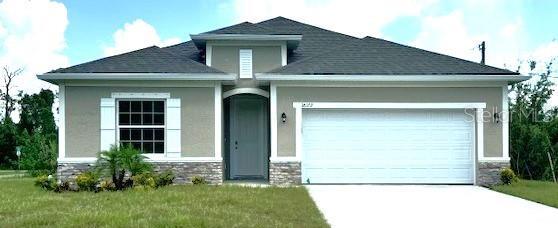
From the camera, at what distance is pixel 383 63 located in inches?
592

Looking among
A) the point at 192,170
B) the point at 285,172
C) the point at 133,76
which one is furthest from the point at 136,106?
the point at 285,172

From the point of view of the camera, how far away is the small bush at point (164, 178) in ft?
42.7

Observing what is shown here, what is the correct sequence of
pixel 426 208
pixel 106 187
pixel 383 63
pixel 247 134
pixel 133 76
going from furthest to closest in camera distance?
pixel 247 134, pixel 383 63, pixel 133 76, pixel 106 187, pixel 426 208

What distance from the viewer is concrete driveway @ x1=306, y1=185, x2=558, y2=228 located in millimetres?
8602

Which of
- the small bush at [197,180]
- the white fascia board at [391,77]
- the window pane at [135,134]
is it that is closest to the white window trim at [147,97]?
the window pane at [135,134]

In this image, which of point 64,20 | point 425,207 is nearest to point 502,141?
point 425,207

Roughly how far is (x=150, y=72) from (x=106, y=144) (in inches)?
80.7

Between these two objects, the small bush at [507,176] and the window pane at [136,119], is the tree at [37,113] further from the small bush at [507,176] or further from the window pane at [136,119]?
the small bush at [507,176]

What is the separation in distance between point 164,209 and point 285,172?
614 centimetres

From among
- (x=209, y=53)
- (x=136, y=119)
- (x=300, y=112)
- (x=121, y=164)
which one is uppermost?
Result: (x=209, y=53)

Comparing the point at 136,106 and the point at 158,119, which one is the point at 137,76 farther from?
the point at 158,119

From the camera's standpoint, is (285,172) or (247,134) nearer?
(285,172)

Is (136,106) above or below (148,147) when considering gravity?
above

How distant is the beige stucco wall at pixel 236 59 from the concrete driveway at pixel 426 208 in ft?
11.7
